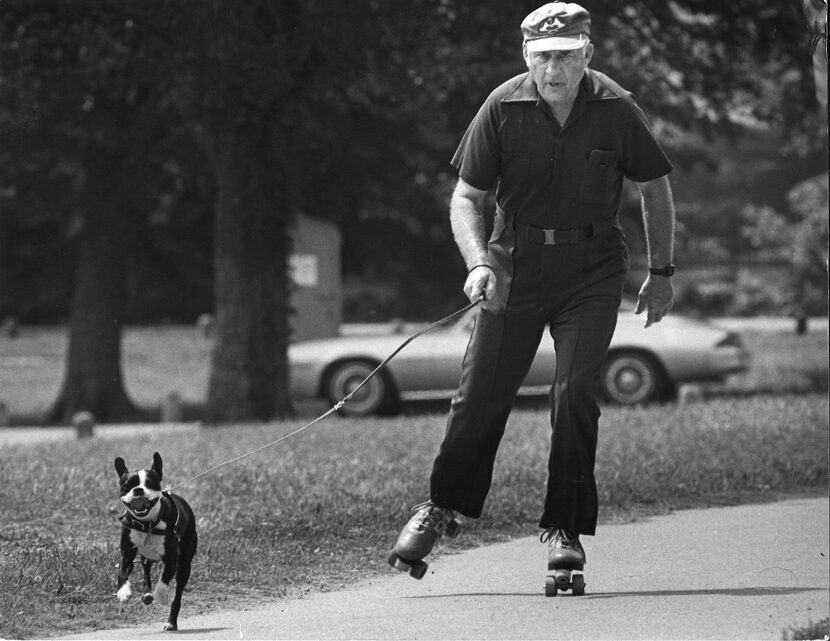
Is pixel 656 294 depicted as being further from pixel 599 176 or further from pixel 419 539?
pixel 419 539

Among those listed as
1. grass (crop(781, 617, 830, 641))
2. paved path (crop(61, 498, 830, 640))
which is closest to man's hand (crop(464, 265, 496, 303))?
paved path (crop(61, 498, 830, 640))

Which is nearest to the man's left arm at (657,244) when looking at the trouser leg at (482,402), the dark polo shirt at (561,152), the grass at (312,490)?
the dark polo shirt at (561,152)

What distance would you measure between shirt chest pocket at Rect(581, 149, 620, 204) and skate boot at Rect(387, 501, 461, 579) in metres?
1.33

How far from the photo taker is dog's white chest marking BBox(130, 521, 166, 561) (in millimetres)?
4770

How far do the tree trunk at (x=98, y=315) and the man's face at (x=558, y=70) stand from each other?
12955mm

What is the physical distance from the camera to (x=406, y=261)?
83.1 ft

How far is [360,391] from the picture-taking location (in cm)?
1455

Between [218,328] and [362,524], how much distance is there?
194 inches

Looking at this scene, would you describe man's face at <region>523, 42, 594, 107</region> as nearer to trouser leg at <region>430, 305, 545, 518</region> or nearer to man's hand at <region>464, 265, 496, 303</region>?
man's hand at <region>464, 265, 496, 303</region>

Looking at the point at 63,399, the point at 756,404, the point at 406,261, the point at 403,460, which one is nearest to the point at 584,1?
the point at 403,460

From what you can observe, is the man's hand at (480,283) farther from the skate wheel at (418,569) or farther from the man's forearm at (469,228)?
the skate wheel at (418,569)

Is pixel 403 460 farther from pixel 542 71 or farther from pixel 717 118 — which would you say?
pixel 717 118

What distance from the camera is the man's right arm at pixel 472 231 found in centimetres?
513

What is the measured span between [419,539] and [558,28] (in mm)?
1959
